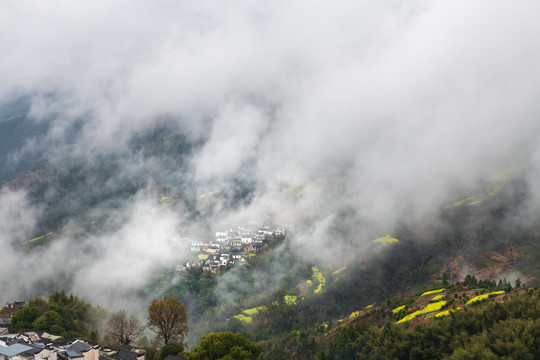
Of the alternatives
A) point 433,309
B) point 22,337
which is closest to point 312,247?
point 433,309

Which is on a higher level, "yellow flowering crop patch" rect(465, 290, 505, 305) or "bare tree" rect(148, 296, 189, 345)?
"bare tree" rect(148, 296, 189, 345)

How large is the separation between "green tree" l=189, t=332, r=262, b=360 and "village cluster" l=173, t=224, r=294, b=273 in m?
90.2

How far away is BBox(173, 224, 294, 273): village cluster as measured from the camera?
143 meters

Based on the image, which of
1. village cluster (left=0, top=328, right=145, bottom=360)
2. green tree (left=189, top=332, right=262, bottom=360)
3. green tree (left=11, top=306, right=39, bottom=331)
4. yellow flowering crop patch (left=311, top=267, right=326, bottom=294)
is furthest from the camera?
yellow flowering crop patch (left=311, top=267, right=326, bottom=294)

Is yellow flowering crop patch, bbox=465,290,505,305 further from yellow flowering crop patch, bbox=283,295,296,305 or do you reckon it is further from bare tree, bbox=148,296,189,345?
yellow flowering crop patch, bbox=283,295,296,305

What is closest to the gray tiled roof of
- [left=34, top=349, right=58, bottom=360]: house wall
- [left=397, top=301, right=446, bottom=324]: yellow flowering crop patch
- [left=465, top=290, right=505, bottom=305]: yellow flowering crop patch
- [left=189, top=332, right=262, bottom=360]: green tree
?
[left=34, top=349, right=58, bottom=360]: house wall

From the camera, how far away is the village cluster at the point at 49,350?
48.2 m

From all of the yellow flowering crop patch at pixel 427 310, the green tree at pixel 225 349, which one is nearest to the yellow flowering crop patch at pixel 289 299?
the yellow flowering crop patch at pixel 427 310

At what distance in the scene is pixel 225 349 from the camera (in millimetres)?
46531

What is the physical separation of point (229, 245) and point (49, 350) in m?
107

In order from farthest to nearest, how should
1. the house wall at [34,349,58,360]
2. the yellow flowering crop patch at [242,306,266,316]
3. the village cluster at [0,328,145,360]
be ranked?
the yellow flowering crop patch at [242,306,266,316]
the house wall at [34,349,58,360]
the village cluster at [0,328,145,360]

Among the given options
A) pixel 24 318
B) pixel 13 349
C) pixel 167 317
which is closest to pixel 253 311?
pixel 167 317

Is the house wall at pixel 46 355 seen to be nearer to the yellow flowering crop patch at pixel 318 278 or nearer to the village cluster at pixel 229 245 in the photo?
the yellow flowering crop patch at pixel 318 278

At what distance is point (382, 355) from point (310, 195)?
12247 centimetres
